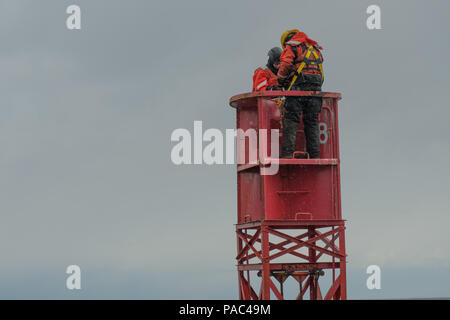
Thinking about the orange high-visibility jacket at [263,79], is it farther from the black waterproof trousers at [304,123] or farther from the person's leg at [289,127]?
the person's leg at [289,127]

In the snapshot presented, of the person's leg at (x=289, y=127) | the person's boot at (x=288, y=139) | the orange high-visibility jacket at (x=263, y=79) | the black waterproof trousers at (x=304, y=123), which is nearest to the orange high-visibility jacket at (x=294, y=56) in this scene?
the orange high-visibility jacket at (x=263, y=79)

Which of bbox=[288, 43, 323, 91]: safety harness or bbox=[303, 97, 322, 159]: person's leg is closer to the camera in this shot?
bbox=[288, 43, 323, 91]: safety harness

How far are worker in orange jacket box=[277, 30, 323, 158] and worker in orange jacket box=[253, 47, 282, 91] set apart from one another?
1.05ft

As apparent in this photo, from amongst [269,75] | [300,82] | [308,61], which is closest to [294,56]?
[308,61]

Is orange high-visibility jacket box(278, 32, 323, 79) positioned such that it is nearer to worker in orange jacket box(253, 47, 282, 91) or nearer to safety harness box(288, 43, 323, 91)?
safety harness box(288, 43, 323, 91)

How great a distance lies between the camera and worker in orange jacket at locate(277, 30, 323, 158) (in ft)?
91.5

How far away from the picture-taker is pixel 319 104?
2833cm

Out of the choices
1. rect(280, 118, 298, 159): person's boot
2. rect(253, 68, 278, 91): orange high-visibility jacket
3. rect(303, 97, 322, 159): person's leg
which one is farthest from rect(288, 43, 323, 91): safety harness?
rect(280, 118, 298, 159): person's boot

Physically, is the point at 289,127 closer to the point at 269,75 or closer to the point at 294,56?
the point at 269,75

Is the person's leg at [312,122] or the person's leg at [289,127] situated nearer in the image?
the person's leg at [289,127]

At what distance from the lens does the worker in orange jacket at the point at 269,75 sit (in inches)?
1121

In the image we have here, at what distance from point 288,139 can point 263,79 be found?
215 cm
